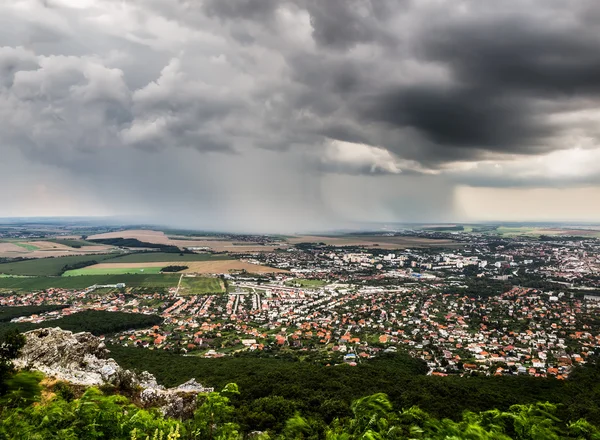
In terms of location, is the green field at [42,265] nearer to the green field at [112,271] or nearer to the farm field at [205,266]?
the green field at [112,271]

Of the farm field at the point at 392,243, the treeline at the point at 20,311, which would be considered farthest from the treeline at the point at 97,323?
the farm field at the point at 392,243

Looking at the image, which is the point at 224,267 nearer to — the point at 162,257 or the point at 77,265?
the point at 162,257

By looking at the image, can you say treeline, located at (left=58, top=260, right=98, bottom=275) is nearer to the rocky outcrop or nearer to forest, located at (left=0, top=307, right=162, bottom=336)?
forest, located at (left=0, top=307, right=162, bottom=336)

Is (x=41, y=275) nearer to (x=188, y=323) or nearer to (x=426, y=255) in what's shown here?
(x=188, y=323)

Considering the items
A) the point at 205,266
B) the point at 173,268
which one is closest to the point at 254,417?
the point at 173,268

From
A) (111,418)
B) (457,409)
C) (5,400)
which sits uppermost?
(111,418)

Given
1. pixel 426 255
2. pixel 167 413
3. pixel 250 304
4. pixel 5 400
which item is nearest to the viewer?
pixel 5 400

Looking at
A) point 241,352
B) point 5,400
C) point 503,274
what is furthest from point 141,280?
point 503,274
